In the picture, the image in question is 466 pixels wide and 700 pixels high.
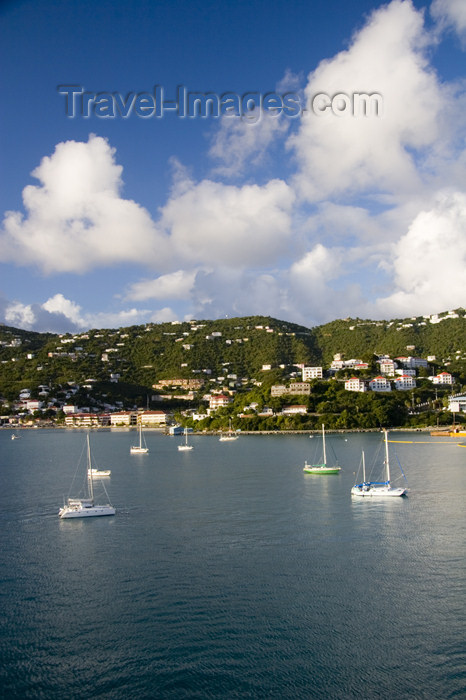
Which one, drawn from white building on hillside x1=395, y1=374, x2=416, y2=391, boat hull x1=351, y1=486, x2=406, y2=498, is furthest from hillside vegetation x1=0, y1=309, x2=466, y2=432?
boat hull x1=351, y1=486, x2=406, y2=498

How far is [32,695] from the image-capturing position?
8375 millimetres

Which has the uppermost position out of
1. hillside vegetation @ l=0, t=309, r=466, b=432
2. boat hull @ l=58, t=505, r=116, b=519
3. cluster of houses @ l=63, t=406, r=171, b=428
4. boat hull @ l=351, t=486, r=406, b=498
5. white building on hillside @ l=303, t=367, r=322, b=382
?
hillside vegetation @ l=0, t=309, r=466, b=432

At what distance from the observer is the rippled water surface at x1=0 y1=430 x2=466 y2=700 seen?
8.73m

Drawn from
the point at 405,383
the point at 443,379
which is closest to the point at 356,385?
the point at 405,383

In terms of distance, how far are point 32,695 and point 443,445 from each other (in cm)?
4096

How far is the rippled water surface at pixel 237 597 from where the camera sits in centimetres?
873

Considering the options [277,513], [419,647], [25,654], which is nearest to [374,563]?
[419,647]

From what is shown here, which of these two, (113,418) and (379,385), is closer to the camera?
(379,385)

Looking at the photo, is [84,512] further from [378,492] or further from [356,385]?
[356,385]

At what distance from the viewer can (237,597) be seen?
11555mm

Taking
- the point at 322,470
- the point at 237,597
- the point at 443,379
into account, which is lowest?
the point at 237,597

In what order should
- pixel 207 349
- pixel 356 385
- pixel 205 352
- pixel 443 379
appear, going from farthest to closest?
1. pixel 207 349
2. pixel 205 352
3. pixel 443 379
4. pixel 356 385

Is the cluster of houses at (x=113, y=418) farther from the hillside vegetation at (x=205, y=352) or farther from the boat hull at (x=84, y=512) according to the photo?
the boat hull at (x=84, y=512)

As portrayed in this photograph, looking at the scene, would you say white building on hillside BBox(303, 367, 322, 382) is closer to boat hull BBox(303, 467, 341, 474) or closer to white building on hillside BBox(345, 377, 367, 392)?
white building on hillside BBox(345, 377, 367, 392)
